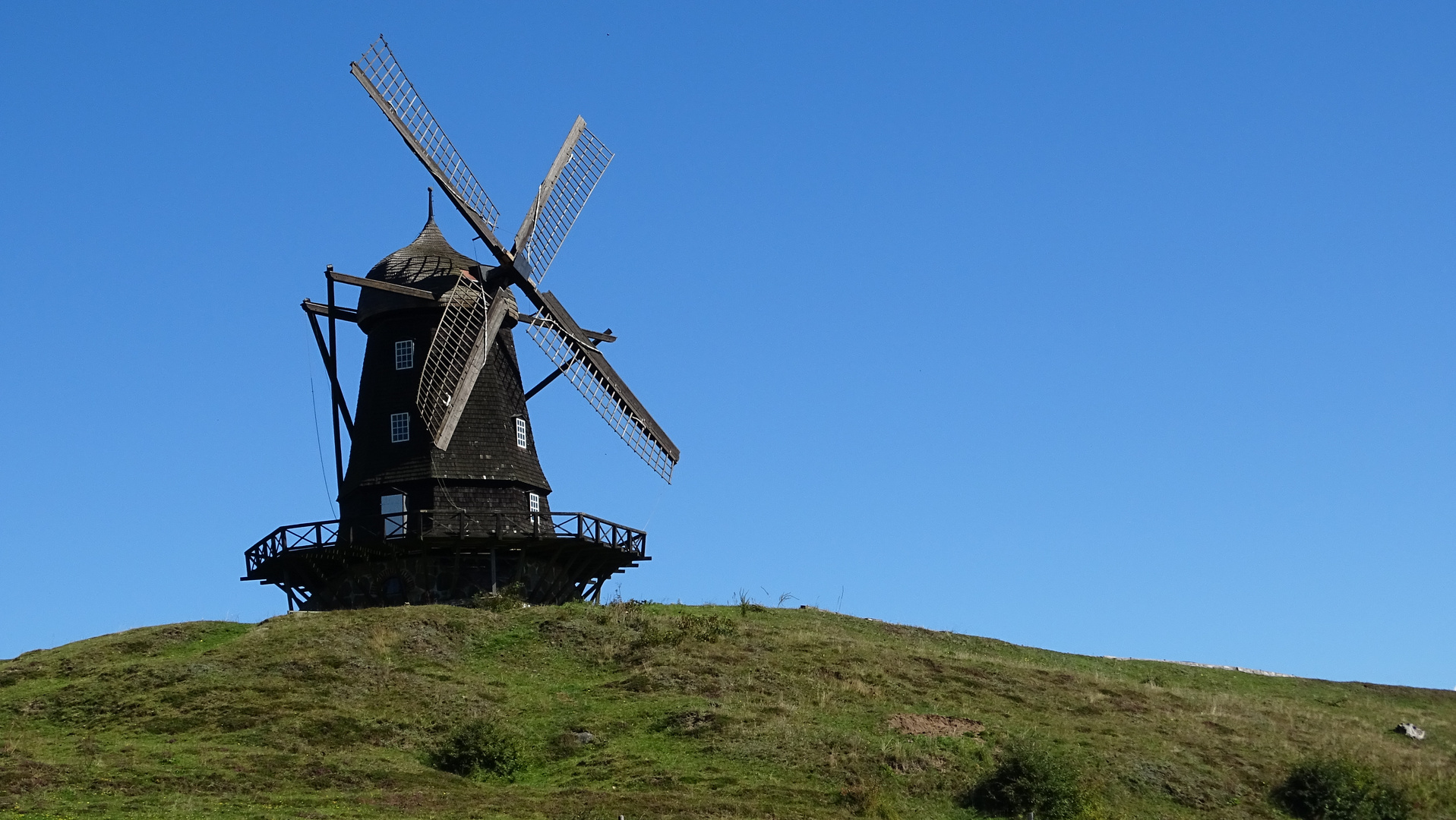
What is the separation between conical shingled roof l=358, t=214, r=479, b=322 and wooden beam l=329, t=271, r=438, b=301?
0.38 meters

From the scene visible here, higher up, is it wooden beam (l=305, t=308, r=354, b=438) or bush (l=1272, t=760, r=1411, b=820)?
wooden beam (l=305, t=308, r=354, b=438)

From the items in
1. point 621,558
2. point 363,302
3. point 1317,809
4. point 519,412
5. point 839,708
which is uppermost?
point 363,302

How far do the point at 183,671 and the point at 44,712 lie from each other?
155 inches

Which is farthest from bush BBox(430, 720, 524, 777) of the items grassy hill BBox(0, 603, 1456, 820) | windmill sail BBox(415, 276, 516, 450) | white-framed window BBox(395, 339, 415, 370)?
white-framed window BBox(395, 339, 415, 370)

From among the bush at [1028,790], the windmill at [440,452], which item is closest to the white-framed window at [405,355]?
the windmill at [440,452]

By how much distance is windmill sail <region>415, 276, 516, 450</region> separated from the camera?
54.7m

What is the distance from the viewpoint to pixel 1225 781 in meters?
41.7

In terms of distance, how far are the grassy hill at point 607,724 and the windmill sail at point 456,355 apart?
6896mm

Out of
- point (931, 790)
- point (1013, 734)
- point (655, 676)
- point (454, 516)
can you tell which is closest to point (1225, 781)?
point (1013, 734)

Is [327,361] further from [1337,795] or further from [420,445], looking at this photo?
[1337,795]

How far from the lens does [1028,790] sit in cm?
3725

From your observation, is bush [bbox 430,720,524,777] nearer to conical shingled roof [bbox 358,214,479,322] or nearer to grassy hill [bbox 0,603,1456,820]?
grassy hill [bbox 0,603,1456,820]

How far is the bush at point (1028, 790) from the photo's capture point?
37281 mm

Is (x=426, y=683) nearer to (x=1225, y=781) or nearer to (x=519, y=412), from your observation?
(x=519, y=412)
